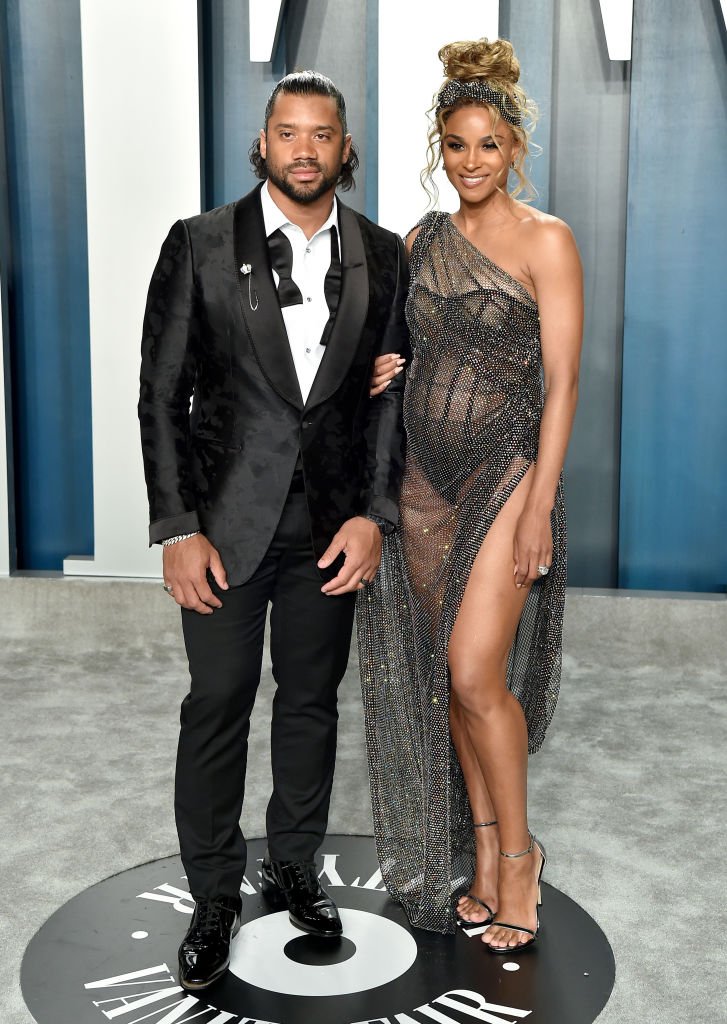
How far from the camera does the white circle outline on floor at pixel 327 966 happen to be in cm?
246

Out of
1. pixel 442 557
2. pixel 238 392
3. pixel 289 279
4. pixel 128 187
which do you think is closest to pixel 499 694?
pixel 442 557

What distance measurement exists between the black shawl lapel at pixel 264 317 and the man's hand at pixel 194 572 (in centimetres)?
35

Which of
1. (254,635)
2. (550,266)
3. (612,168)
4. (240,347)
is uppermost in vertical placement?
(612,168)

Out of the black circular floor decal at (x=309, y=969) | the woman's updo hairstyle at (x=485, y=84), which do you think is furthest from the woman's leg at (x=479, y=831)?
the woman's updo hairstyle at (x=485, y=84)

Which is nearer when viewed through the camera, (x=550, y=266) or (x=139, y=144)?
(x=550, y=266)

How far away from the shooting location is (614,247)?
199 inches

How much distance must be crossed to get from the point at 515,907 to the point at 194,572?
105cm

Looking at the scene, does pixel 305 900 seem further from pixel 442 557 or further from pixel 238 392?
pixel 238 392

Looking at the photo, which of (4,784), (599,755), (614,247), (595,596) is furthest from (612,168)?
(4,784)

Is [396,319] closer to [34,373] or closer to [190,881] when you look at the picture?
[190,881]

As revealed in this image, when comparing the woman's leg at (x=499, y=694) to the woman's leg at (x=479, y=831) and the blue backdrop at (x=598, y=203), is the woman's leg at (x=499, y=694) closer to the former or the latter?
the woman's leg at (x=479, y=831)

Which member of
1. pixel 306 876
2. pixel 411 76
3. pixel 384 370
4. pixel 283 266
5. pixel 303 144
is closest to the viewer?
pixel 303 144

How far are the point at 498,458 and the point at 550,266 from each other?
0.43 m

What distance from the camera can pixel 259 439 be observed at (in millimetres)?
2439
